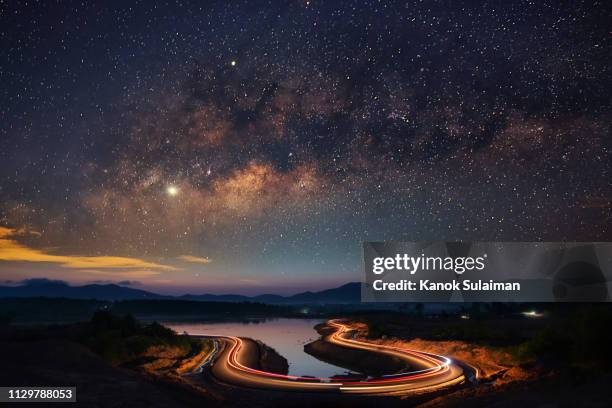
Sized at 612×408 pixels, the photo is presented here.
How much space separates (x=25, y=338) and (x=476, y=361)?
39724mm

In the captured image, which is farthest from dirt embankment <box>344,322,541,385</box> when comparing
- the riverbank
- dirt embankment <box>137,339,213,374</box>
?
dirt embankment <box>137,339,213,374</box>

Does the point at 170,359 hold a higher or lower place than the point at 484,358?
lower

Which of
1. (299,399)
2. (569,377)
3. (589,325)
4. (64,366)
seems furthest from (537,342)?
(64,366)

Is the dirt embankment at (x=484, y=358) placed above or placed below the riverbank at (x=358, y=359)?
above

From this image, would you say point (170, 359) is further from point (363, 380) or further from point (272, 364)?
point (363, 380)

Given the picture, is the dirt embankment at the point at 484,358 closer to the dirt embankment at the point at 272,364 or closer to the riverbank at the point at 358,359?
the riverbank at the point at 358,359

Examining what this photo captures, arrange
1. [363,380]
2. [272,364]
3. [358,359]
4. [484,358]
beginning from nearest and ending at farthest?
[363,380], [484,358], [272,364], [358,359]

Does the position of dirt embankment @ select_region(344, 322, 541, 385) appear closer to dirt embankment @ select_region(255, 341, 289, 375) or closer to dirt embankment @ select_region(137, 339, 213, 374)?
dirt embankment @ select_region(255, 341, 289, 375)

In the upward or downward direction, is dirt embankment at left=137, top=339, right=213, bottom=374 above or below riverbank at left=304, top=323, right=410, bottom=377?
above

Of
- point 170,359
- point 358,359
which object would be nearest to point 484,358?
point 358,359

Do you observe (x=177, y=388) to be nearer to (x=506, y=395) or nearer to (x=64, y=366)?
(x=64, y=366)

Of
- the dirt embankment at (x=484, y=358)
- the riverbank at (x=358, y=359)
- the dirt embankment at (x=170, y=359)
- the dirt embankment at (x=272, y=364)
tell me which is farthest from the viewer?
the dirt embankment at (x=272, y=364)

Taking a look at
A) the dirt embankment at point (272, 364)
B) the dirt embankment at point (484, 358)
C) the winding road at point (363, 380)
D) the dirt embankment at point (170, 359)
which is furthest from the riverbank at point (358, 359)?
the dirt embankment at point (170, 359)

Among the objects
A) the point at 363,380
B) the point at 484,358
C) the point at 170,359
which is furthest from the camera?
the point at 170,359
